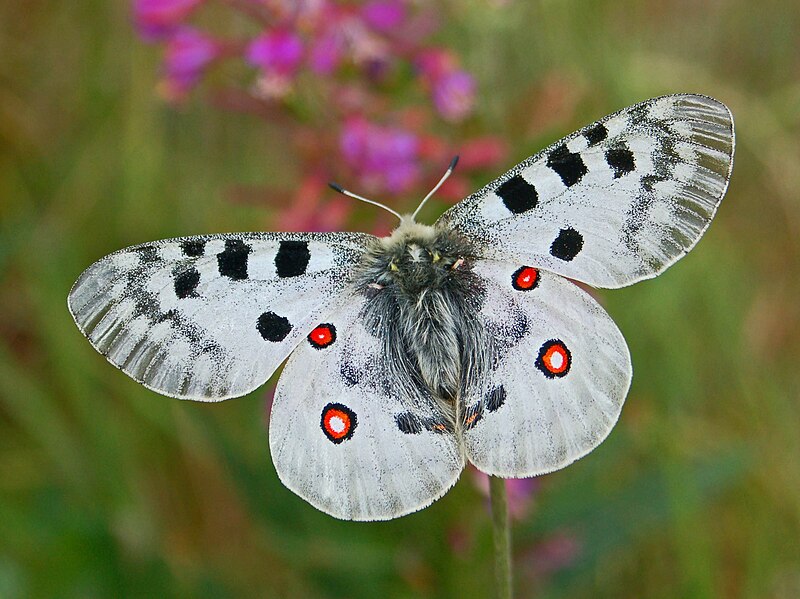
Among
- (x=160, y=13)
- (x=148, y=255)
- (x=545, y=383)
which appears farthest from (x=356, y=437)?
(x=160, y=13)

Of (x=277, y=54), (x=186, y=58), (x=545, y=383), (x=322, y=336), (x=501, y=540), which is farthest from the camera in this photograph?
(x=186, y=58)

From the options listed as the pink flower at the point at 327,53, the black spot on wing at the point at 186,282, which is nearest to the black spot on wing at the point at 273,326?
the black spot on wing at the point at 186,282

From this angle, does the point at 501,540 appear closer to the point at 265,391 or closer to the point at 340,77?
the point at 265,391

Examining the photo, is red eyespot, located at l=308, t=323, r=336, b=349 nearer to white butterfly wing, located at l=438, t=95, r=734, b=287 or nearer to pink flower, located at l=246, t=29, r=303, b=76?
white butterfly wing, located at l=438, t=95, r=734, b=287

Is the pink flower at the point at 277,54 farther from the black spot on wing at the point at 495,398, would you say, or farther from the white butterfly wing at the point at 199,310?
the black spot on wing at the point at 495,398

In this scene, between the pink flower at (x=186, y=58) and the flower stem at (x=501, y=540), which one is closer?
the flower stem at (x=501, y=540)

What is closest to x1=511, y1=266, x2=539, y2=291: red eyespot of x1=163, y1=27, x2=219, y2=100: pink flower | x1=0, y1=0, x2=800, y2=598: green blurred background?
x1=0, y1=0, x2=800, y2=598: green blurred background

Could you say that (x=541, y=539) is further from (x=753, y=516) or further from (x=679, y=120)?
(x=679, y=120)
